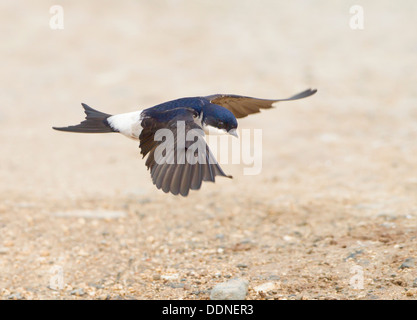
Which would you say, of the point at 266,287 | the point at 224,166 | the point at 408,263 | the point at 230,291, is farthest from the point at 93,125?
the point at 224,166

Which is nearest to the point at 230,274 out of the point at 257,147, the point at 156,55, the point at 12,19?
the point at 257,147

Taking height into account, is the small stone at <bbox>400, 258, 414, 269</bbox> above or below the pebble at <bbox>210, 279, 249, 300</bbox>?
above

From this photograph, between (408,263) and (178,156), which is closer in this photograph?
(178,156)

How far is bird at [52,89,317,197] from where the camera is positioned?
3.81 metres

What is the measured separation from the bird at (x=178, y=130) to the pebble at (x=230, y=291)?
722 millimetres

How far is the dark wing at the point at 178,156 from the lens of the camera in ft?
12.4

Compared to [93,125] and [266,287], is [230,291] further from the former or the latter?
[93,125]

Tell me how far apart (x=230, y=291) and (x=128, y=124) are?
57.6 inches

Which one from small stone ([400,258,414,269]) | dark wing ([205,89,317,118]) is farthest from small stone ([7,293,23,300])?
small stone ([400,258,414,269])

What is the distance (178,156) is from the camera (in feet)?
13.0

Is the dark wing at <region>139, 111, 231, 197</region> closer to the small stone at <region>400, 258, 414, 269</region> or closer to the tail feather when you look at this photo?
the tail feather

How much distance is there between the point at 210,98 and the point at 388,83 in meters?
5.62

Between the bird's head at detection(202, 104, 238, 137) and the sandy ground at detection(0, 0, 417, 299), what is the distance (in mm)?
997

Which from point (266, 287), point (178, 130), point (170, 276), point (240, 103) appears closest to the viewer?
point (266, 287)
